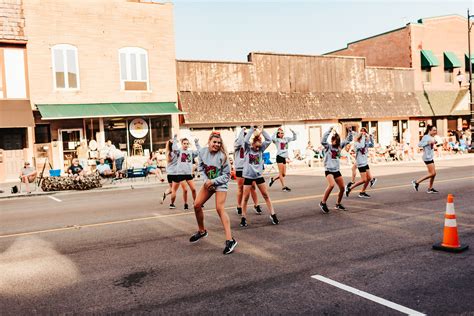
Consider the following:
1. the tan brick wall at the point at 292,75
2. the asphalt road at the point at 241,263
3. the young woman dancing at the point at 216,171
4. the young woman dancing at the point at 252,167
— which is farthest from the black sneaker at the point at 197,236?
the tan brick wall at the point at 292,75

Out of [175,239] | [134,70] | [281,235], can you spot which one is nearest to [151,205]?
[175,239]

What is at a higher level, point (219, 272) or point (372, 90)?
point (372, 90)

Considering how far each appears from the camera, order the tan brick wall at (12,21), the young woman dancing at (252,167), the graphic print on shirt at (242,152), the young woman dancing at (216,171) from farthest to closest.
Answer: the tan brick wall at (12,21)
the graphic print on shirt at (242,152)
the young woman dancing at (252,167)
the young woman dancing at (216,171)

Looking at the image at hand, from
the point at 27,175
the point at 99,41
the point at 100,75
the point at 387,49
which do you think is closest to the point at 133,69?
the point at 100,75

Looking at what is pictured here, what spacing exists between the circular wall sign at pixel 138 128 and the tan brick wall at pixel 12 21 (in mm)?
6728

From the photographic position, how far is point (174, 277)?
5715 mm

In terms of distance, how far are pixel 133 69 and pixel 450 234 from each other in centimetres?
2073

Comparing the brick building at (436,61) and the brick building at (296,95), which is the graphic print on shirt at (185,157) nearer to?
the brick building at (296,95)

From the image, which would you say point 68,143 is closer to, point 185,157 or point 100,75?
point 100,75

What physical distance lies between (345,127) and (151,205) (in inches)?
856

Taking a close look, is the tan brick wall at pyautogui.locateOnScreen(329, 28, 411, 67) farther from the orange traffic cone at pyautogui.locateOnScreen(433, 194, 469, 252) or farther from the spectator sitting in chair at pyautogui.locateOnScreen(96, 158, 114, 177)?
the orange traffic cone at pyautogui.locateOnScreen(433, 194, 469, 252)

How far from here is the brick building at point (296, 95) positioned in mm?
26578

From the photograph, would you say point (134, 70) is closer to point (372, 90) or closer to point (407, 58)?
point (372, 90)

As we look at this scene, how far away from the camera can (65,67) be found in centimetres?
2267
